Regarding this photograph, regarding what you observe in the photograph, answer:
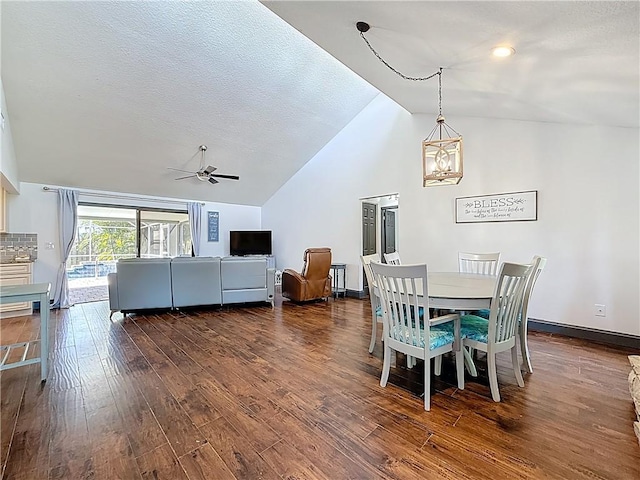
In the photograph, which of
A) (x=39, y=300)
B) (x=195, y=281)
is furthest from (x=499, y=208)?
(x=39, y=300)

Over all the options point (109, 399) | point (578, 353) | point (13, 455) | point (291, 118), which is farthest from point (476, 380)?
point (291, 118)

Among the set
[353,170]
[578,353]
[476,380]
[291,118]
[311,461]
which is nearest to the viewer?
[311,461]

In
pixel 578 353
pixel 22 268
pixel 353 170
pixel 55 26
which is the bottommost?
pixel 578 353

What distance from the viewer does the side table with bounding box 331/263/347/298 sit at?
641 cm

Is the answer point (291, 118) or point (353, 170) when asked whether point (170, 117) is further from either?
point (353, 170)

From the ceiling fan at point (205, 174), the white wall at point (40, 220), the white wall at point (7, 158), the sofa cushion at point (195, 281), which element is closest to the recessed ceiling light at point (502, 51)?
the ceiling fan at point (205, 174)

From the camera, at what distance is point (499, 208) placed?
4391mm

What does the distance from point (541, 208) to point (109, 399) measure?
5084 millimetres

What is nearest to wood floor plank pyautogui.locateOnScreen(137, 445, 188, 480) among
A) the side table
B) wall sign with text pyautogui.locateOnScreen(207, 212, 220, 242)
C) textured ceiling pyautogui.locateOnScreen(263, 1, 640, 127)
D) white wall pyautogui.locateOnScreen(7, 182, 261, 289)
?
A: textured ceiling pyautogui.locateOnScreen(263, 1, 640, 127)

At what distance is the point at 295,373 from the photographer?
9.12ft

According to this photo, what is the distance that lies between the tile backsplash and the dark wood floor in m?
3.40

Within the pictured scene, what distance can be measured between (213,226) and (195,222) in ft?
1.77

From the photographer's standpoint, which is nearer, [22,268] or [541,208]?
[541,208]

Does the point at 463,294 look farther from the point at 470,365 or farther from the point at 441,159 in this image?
the point at 441,159
